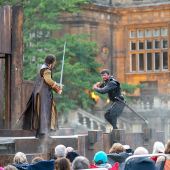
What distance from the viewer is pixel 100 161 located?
10555 mm

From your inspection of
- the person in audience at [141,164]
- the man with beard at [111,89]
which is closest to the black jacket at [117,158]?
the person in audience at [141,164]

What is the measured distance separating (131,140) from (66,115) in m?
14.3

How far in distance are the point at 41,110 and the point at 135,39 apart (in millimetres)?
24377

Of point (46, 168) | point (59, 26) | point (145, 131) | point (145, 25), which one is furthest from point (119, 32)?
point (46, 168)

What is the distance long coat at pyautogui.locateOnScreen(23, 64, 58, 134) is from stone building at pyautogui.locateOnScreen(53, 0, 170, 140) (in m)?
21.2

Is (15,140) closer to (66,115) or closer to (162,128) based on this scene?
(66,115)

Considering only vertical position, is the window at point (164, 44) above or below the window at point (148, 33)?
below

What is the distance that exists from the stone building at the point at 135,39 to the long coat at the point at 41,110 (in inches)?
836

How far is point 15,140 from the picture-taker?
13.2 m

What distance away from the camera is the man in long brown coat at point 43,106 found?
13453mm

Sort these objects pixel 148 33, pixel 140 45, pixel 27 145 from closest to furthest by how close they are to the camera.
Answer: pixel 27 145, pixel 148 33, pixel 140 45

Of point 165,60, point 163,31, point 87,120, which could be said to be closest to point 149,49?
point 165,60

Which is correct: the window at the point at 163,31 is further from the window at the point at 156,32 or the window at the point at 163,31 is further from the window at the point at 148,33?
the window at the point at 148,33

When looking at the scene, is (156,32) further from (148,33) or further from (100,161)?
(100,161)
